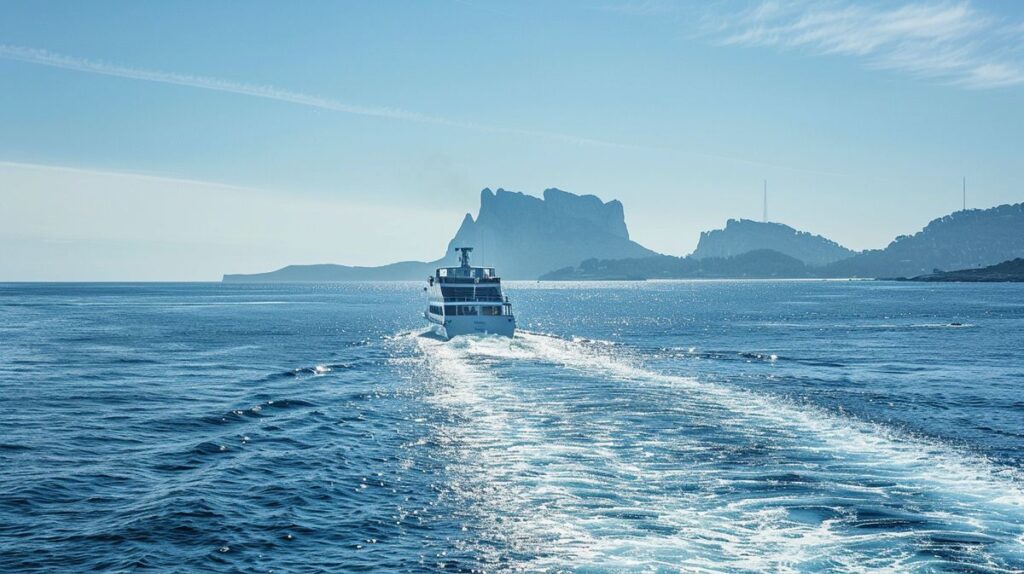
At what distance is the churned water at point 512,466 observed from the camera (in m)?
19.1

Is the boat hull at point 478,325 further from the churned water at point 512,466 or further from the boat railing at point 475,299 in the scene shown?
the churned water at point 512,466

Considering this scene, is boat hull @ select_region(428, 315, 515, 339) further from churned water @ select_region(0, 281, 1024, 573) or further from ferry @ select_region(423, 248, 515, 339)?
churned water @ select_region(0, 281, 1024, 573)

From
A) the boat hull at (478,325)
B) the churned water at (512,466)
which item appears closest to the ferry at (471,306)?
the boat hull at (478,325)

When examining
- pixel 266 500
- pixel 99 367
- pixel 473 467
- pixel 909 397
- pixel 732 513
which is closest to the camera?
pixel 732 513

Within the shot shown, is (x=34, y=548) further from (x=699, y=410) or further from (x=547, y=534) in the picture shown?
(x=699, y=410)

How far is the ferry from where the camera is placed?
79375 mm

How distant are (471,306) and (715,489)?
5840cm

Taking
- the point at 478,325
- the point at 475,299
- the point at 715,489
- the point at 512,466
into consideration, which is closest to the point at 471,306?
the point at 475,299

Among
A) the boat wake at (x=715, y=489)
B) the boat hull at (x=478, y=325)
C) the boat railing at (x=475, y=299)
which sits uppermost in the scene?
the boat railing at (x=475, y=299)

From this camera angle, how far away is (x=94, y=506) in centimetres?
2245

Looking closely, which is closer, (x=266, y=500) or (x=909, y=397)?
(x=266, y=500)

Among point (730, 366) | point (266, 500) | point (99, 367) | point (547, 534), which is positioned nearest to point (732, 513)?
point (547, 534)

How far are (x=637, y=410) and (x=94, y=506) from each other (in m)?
25.7

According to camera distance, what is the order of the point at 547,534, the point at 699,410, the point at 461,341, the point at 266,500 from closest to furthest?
the point at 547,534 < the point at 266,500 < the point at 699,410 < the point at 461,341
